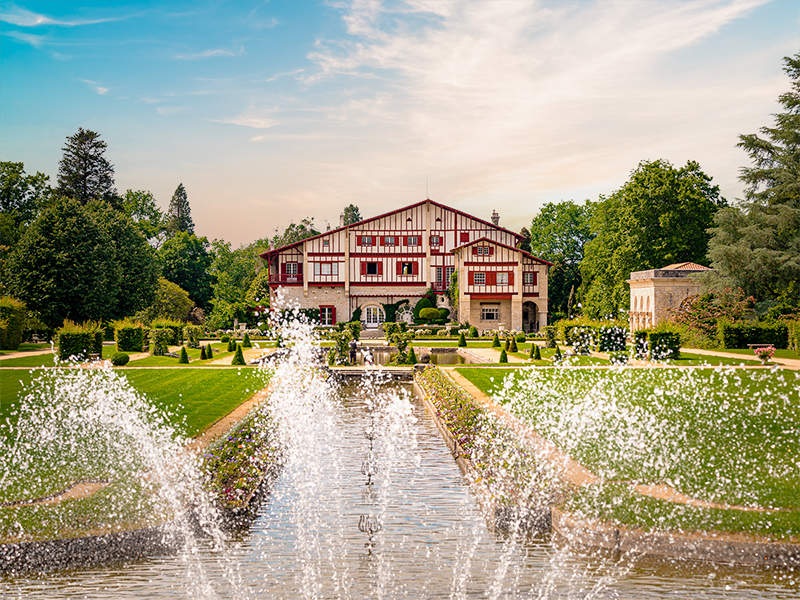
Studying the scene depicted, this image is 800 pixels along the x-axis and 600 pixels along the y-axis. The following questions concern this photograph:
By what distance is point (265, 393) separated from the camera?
732 inches

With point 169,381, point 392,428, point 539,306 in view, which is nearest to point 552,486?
point 392,428

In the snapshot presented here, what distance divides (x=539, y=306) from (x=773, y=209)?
1851 cm

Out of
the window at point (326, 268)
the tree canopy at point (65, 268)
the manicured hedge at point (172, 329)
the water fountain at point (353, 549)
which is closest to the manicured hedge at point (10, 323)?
the tree canopy at point (65, 268)

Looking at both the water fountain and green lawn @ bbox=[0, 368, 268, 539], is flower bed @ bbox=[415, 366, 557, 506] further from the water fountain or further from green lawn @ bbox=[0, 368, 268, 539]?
green lawn @ bbox=[0, 368, 268, 539]

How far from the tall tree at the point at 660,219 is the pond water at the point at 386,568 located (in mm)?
37347

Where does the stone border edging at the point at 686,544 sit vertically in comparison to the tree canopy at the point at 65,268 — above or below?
below

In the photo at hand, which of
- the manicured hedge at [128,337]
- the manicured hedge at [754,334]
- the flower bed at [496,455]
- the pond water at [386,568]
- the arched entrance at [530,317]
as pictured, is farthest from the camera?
the arched entrance at [530,317]

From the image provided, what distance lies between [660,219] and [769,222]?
30.2ft

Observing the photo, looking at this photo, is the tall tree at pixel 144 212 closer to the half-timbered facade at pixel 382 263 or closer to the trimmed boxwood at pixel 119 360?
the half-timbered facade at pixel 382 263

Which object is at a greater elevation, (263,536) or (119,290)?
(119,290)

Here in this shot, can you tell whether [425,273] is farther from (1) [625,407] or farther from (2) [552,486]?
(2) [552,486]

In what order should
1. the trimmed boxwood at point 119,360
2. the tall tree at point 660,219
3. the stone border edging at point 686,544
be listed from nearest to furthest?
the stone border edging at point 686,544, the trimmed boxwood at point 119,360, the tall tree at point 660,219

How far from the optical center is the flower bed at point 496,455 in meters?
9.17

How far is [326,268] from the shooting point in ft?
176
